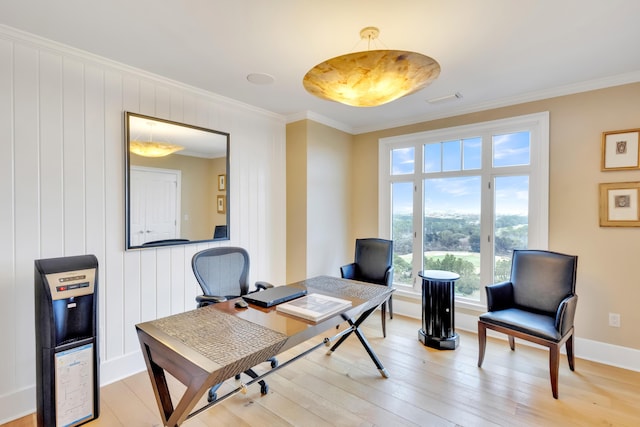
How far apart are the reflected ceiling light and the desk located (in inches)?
60.5

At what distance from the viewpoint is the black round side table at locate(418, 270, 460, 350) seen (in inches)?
118

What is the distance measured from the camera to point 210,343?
1.38 meters

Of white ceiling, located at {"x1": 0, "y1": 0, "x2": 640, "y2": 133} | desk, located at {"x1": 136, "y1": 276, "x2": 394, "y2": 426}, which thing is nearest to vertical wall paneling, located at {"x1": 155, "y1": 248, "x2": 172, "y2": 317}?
desk, located at {"x1": 136, "y1": 276, "x2": 394, "y2": 426}

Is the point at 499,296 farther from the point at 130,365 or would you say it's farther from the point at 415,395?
the point at 130,365

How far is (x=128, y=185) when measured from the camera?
2471 millimetres

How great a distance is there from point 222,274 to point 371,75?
1.86 meters

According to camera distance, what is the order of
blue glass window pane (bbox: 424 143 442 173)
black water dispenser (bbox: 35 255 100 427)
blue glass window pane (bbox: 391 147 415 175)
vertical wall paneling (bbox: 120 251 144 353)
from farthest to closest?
blue glass window pane (bbox: 391 147 415 175)
blue glass window pane (bbox: 424 143 442 173)
vertical wall paneling (bbox: 120 251 144 353)
black water dispenser (bbox: 35 255 100 427)

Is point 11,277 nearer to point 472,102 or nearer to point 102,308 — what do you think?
point 102,308

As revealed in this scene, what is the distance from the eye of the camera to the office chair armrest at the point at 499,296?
8.96 feet

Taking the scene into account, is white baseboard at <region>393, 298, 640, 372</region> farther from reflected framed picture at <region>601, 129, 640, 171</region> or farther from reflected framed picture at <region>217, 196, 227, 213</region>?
reflected framed picture at <region>217, 196, 227, 213</region>

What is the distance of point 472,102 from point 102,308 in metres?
4.06

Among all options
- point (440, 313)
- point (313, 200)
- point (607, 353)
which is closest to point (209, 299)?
point (313, 200)

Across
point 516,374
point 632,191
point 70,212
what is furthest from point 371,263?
A: point 70,212

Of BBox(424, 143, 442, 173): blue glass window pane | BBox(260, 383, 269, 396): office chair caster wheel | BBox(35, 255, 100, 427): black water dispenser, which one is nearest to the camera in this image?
BBox(35, 255, 100, 427): black water dispenser
